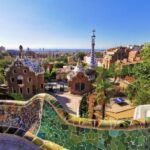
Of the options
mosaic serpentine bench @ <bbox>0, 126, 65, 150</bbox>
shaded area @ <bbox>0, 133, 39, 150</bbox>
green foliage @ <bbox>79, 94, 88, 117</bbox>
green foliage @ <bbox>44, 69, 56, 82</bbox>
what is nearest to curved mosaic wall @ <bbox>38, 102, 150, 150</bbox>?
mosaic serpentine bench @ <bbox>0, 126, 65, 150</bbox>

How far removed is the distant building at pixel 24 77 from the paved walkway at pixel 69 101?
3999mm

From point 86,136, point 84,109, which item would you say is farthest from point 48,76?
point 86,136

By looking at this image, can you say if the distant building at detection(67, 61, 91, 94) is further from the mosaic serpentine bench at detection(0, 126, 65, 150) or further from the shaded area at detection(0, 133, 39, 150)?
the shaded area at detection(0, 133, 39, 150)

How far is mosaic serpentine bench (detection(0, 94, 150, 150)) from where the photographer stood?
13.9ft

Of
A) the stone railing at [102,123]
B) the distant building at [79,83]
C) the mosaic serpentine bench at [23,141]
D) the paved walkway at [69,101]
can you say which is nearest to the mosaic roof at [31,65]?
the paved walkway at [69,101]

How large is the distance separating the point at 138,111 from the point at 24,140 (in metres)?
3.64

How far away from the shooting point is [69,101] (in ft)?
97.1

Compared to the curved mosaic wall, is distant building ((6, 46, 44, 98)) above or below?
below

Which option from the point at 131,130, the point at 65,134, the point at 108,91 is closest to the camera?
the point at 131,130

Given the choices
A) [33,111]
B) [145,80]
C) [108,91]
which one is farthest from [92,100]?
[33,111]

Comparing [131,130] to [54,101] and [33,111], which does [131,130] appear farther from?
[33,111]

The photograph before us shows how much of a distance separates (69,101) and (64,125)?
25.3 m

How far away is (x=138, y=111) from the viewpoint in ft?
21.1

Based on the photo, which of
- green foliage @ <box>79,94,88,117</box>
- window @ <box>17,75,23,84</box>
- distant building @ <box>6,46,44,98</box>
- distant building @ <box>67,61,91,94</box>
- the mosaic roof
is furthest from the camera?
distant building @ <box>67,61,91,94</box>
